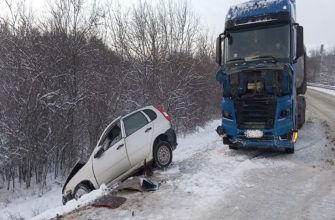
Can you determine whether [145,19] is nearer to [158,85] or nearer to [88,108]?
[158,85]

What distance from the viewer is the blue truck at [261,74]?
738 centimetres

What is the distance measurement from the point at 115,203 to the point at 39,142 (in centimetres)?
704

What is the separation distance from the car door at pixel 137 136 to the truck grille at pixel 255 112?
2.73 metres

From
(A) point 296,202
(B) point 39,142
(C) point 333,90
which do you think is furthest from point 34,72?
(C) point 333,90

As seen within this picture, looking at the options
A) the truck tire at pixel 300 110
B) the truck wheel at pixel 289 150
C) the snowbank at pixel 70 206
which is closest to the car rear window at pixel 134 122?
the snowbank at pixel 70 206

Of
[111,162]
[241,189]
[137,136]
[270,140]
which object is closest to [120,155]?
[111,162]

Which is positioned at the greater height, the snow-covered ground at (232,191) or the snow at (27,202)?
the snow-covered ground at (232,191)

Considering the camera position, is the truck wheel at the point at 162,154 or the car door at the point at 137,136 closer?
the car door at the point at 137,136

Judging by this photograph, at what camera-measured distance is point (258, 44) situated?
7906 mm

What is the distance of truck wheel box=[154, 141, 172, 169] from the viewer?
709 cm

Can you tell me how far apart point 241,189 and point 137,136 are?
2.87m

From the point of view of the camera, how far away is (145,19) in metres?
16.5

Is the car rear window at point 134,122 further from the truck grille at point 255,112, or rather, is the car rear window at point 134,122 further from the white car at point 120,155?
the truck grille at point 255,112

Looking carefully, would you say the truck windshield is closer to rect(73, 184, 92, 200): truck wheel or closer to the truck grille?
the truck grille
